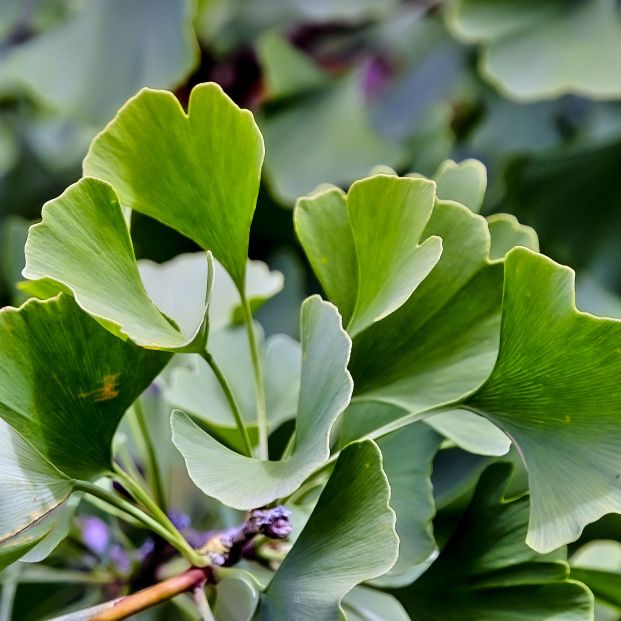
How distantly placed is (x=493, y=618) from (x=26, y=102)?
95 centimetres

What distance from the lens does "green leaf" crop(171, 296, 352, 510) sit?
0.76 ft

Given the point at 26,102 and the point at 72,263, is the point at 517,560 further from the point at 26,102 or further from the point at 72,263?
the point at 26,102

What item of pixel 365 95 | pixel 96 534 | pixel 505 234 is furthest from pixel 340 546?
pixel 365 95

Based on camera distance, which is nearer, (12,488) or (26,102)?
(12,488)

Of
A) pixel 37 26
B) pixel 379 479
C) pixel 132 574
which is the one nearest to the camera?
pixel 379 479

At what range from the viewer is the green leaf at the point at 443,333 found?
11.5 inches

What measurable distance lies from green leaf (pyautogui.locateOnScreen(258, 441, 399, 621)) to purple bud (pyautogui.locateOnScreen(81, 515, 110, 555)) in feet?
0.81

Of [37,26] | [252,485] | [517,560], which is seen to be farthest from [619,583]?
[37,26]

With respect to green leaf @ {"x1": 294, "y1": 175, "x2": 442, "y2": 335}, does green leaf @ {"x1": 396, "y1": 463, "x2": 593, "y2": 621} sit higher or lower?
lower

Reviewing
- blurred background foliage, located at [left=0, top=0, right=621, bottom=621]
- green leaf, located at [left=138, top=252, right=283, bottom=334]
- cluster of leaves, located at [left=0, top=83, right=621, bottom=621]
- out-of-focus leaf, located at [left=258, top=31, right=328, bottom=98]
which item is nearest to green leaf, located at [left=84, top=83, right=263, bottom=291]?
cluster of leaves, located at [left=0, top=83, right=621, bottom=621]

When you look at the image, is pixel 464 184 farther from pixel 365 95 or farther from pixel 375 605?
pixel 365 95

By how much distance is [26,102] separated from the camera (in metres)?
1.05

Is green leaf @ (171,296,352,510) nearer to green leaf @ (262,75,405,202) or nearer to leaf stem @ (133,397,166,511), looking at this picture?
leaf stem @ (133,397,166,511)

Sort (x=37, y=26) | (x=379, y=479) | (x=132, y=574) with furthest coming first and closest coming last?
(x=37, y=26), (x=132, y=574), (x=379, y=479)
